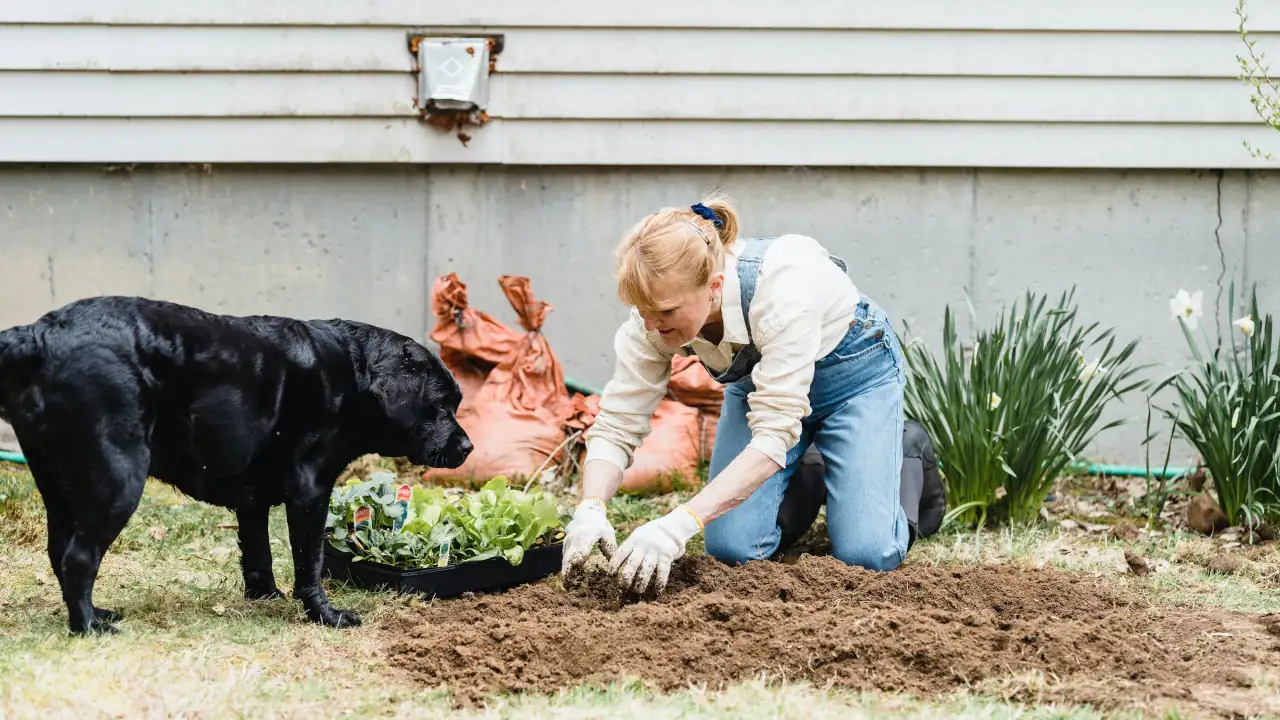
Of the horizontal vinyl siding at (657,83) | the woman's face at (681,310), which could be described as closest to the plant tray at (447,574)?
the woman's face at (681,310)

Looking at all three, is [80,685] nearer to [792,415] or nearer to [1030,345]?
[792,415]

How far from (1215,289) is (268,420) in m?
4.74

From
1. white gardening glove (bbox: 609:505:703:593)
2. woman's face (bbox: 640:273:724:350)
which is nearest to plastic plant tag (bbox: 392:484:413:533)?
white gardening glove (bbox: 609:505:703:593)

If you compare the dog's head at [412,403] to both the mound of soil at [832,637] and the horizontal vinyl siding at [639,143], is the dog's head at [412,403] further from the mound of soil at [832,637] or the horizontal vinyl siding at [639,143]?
the horizontal vinyl siding at [639,143]

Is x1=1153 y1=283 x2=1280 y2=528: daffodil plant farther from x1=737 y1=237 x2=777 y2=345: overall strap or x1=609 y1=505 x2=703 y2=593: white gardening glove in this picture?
x1=609 y1=505 x2=703 y2=593: white gardening glove

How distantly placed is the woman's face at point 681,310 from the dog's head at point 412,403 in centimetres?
63

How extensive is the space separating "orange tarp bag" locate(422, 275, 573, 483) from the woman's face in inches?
77.4

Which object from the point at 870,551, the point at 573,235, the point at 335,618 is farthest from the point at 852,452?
the point at 573,235

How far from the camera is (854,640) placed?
2826 millimetres

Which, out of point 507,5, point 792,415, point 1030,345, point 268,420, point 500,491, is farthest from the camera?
point 507,5

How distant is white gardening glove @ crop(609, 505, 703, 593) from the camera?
3141mm

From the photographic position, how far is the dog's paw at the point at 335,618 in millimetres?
3217

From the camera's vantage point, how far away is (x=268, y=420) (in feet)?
10.3

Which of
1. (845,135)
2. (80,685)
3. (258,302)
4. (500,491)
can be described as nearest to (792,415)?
(500,491)
